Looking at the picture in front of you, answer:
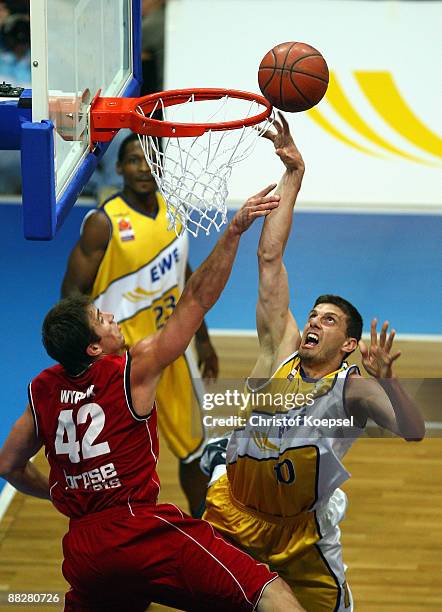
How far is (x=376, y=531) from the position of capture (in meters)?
5.98

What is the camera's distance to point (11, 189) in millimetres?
10281

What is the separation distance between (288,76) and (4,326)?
4081 mm

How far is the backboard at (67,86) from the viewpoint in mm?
3678

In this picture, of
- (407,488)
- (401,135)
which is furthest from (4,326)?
(401,135)

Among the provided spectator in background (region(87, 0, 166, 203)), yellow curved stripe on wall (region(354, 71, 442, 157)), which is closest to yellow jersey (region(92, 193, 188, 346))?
spectator in background (region(87, 0, 166, 203))

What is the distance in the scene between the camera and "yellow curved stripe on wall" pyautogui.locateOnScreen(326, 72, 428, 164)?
9758mm

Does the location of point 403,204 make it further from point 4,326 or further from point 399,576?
point 399,576

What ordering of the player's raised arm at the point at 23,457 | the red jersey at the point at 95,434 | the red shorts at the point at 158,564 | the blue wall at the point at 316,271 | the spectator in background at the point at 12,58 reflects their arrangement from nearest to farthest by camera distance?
the red shorts at the point at 158,564 → the red jersey at the point at 95,434 → the player's raised arm at the point at 23,457 → the blue wall at the point at 316,271 → the spectator in background at the point at 12,58

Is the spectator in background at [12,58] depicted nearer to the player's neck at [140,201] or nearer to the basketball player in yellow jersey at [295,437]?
the player's neck at [140,201]

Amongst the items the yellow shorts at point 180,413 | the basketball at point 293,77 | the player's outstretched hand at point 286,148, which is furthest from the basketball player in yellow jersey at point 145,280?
the basketball at point 293,77

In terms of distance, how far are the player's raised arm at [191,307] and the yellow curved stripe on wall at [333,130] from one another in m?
5.63

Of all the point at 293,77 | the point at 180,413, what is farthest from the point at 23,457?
the point at 293,77

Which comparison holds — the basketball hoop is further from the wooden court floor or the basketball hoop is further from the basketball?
the wooden court floor

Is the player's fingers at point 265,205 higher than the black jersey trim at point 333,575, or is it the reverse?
the player's fingers at point 265,205
